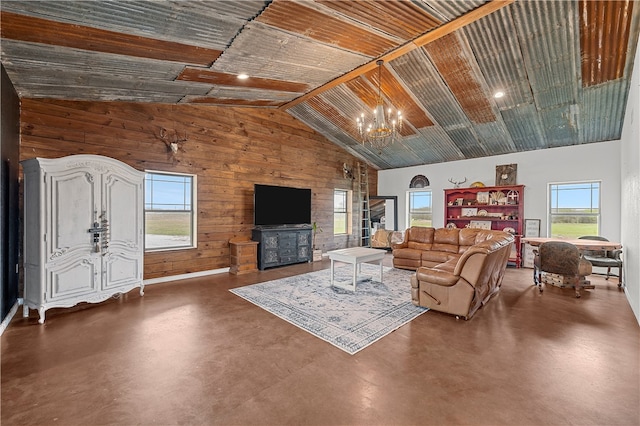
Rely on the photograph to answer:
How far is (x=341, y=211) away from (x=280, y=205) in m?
2.63

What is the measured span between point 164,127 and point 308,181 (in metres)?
3.59

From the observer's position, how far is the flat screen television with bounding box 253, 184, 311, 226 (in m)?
6.38

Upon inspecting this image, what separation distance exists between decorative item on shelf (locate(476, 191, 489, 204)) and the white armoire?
7.54m

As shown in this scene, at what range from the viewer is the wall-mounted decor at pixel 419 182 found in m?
8.65

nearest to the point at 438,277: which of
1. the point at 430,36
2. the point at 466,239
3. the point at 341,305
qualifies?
the point at 341,305

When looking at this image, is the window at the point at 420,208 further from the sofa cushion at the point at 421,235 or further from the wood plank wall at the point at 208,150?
the wood plank wall at the point at 208,150

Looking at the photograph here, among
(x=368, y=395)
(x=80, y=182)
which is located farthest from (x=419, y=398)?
(x=80, y=182)

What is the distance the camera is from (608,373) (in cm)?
240

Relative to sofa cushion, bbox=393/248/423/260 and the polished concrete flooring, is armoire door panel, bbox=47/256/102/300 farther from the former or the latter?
sofa cushion, bbox=393/248/423/260

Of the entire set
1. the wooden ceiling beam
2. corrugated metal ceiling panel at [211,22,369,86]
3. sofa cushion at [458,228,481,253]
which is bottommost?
sofa cushion at [458,228,481,253]

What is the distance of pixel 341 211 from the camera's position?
8844mm

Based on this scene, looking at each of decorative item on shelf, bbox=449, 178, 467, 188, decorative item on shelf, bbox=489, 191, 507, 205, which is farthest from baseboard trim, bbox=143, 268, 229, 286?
decorative item on shelf, bbox=489, 191, 507, 205

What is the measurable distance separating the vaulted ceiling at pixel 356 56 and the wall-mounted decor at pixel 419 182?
253 cm

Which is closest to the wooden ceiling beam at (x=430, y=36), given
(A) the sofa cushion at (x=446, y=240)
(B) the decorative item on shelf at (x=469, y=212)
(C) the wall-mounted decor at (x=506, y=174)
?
(A) the sofa cushion at (x=446, y=240)
